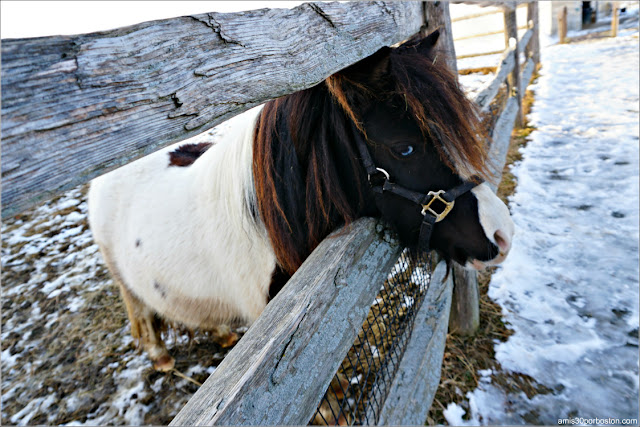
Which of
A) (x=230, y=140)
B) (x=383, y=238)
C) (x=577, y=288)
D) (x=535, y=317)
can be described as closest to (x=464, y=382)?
(x=535, y=317)

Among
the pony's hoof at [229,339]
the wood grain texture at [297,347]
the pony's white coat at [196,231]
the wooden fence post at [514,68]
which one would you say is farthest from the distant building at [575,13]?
the wood grain texture at [297,347]

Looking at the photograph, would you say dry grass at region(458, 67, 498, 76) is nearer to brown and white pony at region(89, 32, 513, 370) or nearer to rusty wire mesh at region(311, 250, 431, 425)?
rusty wire mesh at region(311, 250, 431, 425)

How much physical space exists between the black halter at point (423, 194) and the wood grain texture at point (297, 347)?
0.89ft

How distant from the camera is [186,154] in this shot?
2.55 meters

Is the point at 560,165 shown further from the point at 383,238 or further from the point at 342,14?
the point at 342,14

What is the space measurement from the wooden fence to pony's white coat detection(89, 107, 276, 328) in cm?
57

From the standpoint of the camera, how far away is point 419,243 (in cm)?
138

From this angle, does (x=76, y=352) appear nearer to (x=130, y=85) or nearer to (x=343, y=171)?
(x=343, y=171)

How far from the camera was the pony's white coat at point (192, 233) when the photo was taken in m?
1.59

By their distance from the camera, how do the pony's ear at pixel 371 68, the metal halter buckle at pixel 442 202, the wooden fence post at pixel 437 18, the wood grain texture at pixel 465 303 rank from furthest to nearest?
1. the wood grain texture at pixel 465 303
2. the wooden fence post at pixel 437 18
3. the metal halter buckle at pixel 442 202
4. the pony's ear at pixel 371 68

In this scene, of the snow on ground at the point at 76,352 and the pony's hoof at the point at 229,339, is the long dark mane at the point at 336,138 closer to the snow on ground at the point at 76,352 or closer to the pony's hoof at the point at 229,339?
the pony's hoof at the point at 229,339

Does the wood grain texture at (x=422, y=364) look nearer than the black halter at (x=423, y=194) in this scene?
No

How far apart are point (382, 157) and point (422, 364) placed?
3.48ft

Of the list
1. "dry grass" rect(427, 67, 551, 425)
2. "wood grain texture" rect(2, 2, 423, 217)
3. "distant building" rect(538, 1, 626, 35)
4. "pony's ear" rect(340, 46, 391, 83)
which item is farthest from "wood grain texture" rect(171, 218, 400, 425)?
"distant building" rect(538, 1, 626, 35)
